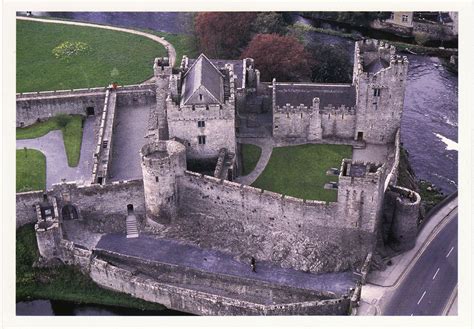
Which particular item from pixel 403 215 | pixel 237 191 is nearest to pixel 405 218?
pixel 403 215

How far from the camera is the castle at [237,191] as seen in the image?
69.5 metres

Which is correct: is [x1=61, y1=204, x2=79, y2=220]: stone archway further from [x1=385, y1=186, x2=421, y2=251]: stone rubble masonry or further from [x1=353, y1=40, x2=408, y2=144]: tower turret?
[x1=353, y1=40, x2=408, y2=144]: tower turret

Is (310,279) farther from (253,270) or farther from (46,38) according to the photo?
(46,38)

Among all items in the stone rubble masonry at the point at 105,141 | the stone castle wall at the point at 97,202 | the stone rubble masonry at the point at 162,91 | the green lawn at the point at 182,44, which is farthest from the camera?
the green lawn at the point at 182,44

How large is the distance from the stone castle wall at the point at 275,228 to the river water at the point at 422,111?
39.2 feet

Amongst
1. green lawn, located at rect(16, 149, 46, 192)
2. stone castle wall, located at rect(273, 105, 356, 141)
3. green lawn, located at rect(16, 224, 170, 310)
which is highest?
stone castle wall, located at rect(273, 105, 356, 141)

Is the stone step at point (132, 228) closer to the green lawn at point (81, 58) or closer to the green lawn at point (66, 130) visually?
the green lawn at point (66, 130)

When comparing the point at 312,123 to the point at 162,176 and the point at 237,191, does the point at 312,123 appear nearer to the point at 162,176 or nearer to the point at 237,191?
the point at 237,191

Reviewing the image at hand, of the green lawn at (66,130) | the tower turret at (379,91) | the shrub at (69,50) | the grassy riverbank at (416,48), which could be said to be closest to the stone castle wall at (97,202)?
the green lawn at (66,130)

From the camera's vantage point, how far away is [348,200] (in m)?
67.4

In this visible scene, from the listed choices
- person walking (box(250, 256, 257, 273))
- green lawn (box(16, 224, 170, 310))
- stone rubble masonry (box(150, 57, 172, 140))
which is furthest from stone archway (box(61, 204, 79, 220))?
person walking (box(250, 256, 257, 273))

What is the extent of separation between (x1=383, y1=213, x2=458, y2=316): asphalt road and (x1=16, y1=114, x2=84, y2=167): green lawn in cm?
3655

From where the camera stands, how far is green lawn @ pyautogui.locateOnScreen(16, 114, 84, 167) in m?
82.2

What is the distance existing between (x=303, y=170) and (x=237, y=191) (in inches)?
381
